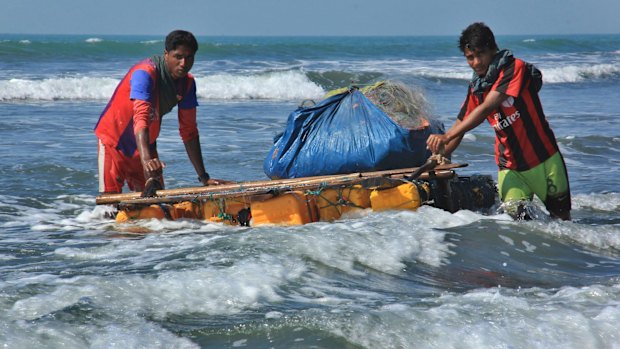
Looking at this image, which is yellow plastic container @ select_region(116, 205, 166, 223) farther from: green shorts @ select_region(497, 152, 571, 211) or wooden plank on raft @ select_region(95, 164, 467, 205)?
green shorts @ select_region(497, 152, 571, 211)

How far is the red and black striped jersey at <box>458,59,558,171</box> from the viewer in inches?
214

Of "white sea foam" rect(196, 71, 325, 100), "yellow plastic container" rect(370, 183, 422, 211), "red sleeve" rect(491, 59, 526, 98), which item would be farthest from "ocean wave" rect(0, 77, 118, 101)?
"red sleeve" rect(491, 59, 526, 98)

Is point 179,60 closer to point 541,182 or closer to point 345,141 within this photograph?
point 345,141

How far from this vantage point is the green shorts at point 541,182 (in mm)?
5672

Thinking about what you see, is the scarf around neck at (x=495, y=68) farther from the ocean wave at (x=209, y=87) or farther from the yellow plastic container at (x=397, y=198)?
the ocean wave at (x=209, y=87)

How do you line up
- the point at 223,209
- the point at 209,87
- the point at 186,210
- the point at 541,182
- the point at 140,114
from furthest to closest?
the point at 209,87
the point at 186,210
the point at 223,209
the point at 140,114
the point at 541,182

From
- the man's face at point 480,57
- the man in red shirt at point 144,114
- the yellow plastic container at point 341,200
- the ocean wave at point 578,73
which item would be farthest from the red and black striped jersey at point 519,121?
the ocean wave at point 578,73

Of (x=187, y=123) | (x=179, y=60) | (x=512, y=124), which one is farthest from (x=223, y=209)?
A: (x=512, y=124)

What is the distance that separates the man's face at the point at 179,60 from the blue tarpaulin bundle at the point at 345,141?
0.86 metres

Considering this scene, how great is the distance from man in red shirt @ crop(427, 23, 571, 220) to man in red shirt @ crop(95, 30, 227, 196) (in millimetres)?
1792

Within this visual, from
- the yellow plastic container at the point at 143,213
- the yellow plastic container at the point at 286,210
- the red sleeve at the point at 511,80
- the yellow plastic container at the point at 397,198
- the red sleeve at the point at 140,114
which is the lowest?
the yellow plastic container at the point at 143,213

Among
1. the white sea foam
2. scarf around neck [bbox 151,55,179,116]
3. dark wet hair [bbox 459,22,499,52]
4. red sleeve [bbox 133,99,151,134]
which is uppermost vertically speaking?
dark wet hair [bbox 459,22,499,52]

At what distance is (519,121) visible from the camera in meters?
5.55

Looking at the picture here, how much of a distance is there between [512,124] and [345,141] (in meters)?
1.20
